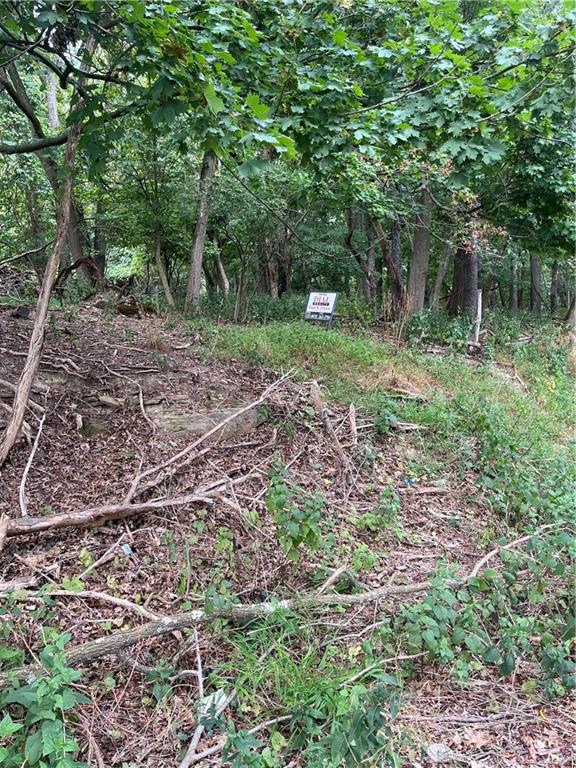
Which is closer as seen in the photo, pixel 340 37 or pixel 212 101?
pixel 212 101

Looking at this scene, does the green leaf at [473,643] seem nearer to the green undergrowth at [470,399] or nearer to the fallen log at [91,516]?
the green undergrowth at [470,399]

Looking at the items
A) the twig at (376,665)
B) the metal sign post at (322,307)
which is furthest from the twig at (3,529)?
the metal sign post at (322,307)

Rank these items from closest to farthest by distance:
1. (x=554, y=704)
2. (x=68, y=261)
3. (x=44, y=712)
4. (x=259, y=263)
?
1. (x=44, y=712)
2. (x=554, y=704)
3. (x=68, y=261)
4. (x=259, y=263)

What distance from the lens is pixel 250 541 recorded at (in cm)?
275

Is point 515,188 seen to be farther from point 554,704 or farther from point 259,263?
point 554,704

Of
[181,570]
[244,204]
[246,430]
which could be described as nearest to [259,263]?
[244,204]

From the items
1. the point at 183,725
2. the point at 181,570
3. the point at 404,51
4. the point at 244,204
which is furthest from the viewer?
the point at 244,204

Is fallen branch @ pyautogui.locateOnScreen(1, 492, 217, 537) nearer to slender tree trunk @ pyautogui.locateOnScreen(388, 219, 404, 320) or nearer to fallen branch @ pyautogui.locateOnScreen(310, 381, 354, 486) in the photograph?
fallen branch @ pyautogui.locateOnScreen(310, 381, 354, 486)

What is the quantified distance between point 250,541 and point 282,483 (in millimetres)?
396

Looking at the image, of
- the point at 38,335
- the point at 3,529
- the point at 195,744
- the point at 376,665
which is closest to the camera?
the point at 195,744

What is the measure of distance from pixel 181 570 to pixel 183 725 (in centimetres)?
77

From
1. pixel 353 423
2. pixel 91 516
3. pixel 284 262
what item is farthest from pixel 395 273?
pixel 91 516

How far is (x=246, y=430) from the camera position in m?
3.83

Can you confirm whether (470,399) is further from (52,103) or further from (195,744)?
(52,103)
